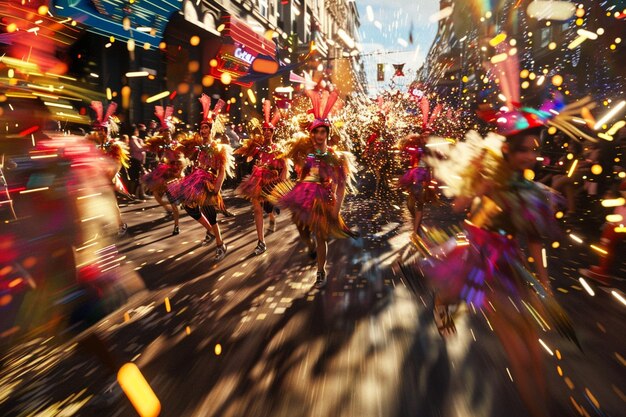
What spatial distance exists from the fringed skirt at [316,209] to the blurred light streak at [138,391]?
264 centimetres

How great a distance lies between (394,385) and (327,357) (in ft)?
2.11

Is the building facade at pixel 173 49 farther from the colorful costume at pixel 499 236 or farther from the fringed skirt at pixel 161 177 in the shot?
the colorful costume at pixel 499 236

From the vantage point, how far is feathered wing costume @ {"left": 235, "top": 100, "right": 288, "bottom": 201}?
737 cm

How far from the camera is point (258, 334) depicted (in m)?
3.87

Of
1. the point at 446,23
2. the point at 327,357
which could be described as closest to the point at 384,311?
the point at 327,357

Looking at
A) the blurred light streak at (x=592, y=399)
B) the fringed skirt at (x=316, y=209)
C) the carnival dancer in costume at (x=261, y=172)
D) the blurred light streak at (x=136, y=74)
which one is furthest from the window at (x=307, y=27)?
the blurred light streak at (x=592, y=399)

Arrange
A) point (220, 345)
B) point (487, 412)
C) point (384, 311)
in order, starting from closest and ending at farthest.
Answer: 1. point (487, 412)
2. point (220, 345)
3. point (384, 311)

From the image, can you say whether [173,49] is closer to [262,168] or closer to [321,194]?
[262,168]

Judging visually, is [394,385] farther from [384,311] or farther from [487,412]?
[384,311]

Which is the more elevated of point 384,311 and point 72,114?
point 72,114

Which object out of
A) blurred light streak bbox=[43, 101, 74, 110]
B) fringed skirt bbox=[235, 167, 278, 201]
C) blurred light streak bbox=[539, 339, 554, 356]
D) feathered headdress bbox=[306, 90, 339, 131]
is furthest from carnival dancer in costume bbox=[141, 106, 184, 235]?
blurred light streak bbox=[539, 339, 554, 356]

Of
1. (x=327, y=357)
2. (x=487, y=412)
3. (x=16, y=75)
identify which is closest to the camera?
(x=16, y=75)

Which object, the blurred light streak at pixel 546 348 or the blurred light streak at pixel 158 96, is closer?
the blurred light streak at pixel 546 348

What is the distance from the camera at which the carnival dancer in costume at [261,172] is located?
23.2 ft
